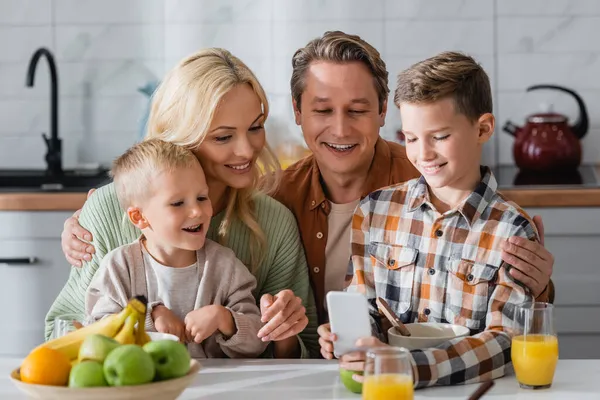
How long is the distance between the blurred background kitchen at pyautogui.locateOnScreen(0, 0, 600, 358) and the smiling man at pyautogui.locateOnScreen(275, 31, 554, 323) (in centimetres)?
106

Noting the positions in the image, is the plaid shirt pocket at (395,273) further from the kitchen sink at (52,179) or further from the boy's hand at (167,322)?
the kitchen sink at (52,179)

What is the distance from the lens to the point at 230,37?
3789mm

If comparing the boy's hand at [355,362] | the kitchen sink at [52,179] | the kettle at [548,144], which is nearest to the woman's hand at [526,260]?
the boy's hand at [355,362]

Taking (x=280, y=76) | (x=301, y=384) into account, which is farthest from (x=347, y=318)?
(x=280, y=76)

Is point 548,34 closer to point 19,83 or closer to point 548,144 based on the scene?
point 548,144

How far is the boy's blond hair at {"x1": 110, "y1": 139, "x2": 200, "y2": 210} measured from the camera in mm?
2025

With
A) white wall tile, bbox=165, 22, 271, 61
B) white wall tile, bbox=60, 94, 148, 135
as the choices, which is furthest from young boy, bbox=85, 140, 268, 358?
white wall tile, bbox=60, 94, 148, 135

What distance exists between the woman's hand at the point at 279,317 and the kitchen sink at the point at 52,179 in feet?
6.15

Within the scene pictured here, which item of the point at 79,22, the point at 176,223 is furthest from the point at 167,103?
the point at 79,22

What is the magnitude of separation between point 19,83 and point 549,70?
6.78ft

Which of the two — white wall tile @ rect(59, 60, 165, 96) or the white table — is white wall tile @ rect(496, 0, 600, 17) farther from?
the white table

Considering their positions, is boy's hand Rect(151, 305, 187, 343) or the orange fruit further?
boy's hand Rect(151, 305, 187, 343)

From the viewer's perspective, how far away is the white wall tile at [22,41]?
392 centimetres

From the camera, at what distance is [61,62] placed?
3922 mm
